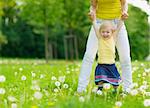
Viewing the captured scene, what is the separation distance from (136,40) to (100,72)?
1666 inches

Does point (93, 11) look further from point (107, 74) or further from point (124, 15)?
point (107, 74)

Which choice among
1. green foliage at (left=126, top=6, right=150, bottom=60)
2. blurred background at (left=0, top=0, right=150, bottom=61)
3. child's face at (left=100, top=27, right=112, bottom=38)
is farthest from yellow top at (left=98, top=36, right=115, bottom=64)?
green foliage at (left=126, top=6, right=150, bottom=60)

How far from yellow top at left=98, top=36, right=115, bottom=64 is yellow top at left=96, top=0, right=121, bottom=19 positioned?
0.34 m

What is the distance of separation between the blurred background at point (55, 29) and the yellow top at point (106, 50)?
74.2 ft

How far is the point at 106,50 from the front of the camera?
302 inches

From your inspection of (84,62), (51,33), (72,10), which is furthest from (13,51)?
(84,62)

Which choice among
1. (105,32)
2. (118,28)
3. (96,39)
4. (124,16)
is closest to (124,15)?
(124,16)

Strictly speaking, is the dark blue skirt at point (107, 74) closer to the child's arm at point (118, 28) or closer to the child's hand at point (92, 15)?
the child's arm at point (118, 28)

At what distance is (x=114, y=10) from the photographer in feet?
25.2

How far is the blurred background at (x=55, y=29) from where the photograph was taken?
31.4 meters

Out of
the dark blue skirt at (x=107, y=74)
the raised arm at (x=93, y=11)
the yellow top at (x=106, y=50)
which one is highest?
the raised arm at (x=93, y=11)

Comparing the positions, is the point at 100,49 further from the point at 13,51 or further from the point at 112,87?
the point at 13,51

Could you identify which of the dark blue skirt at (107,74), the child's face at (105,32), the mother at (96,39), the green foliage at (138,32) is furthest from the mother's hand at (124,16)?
the green foliage at (138,32)

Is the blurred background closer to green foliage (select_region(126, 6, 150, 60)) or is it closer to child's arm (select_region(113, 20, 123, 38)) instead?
green foliage (select_region(126, 6, 150, 60))
